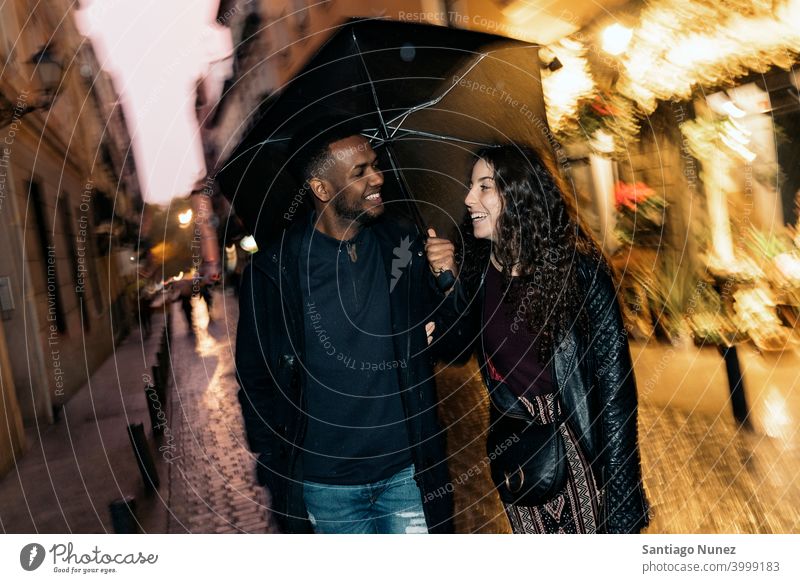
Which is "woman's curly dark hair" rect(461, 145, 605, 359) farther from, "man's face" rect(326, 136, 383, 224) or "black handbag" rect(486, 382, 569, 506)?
"man's face" rect(326, 136, 383, 224)

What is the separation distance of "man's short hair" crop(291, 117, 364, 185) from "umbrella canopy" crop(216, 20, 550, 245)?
0.08 ft

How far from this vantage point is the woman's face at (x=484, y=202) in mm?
2193

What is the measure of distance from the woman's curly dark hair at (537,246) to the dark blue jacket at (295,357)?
24 cm

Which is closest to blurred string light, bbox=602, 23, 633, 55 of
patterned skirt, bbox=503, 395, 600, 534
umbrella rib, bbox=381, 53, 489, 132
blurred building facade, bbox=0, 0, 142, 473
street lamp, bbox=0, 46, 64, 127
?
umbrella rib, bbox=381, 53, 489, 132

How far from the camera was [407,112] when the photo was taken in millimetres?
2635

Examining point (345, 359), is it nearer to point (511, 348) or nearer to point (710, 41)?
point (511, 348)

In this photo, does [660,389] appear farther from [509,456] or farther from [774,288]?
[509,456]

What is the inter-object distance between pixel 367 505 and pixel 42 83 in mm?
3623

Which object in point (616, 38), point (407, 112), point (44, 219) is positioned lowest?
point (407, 112)

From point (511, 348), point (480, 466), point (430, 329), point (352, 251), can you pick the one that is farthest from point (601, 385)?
point (480, 466)

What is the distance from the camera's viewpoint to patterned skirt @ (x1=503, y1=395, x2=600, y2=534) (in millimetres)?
→ 2033

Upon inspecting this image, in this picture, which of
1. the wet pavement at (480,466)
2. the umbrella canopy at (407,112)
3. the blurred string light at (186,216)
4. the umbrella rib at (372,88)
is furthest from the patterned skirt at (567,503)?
the blurred string light at (186,216)

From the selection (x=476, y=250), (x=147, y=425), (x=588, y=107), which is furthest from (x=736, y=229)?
(x=147, y=425)

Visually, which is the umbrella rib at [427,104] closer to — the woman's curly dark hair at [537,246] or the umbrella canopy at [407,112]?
the umbrella canopy at [407,112]
